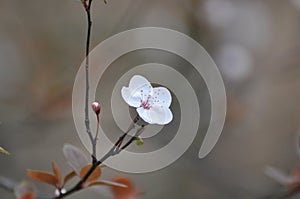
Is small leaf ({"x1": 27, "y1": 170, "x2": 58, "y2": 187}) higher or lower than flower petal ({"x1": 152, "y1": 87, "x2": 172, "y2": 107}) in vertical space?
lower

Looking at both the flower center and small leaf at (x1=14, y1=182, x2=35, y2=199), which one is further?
small leaf at (x1=14, y1=182, x2=35, y2=199)

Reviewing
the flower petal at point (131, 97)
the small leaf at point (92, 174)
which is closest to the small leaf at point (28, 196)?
the small leaf at point (92, 174)

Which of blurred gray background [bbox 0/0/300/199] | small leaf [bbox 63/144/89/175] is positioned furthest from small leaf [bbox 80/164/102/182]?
blurred gray background [bbox 0/0/300/199]

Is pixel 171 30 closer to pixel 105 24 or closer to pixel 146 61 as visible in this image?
pixel 146 61

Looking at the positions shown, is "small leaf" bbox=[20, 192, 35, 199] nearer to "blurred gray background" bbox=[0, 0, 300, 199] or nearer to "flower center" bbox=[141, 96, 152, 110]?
"flower center" bbox=[141, 96, 152, 110]

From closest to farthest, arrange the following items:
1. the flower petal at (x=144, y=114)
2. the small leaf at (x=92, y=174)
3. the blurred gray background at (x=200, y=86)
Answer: the flower petal at (x=144, y=114)
the small leaf at (x=92, y=174)
the blurred gray background at (x=200, y=86)

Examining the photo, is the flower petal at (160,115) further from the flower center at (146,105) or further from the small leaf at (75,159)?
the small leaf at (75,159)

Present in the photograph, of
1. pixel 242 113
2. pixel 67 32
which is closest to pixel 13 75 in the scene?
pixel 67 32
